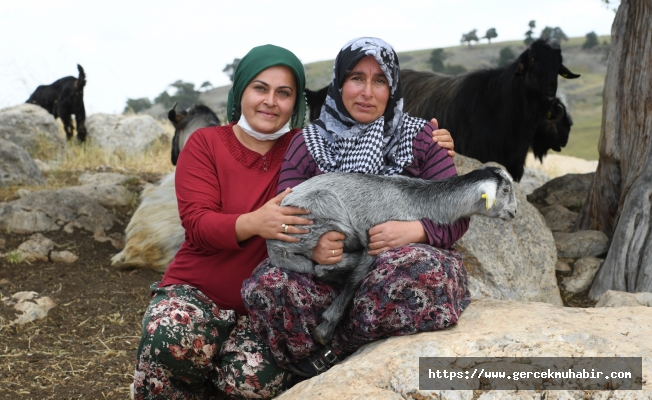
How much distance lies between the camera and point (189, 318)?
3137 mm

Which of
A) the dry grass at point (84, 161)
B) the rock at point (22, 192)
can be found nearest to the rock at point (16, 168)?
the dry grass at point (84, 161)

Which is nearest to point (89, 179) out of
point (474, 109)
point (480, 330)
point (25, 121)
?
point (25, 121)

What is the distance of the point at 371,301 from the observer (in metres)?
2.83

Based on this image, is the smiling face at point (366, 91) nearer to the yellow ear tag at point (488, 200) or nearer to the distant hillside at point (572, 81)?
the yellow ear tag at point (488, 200)

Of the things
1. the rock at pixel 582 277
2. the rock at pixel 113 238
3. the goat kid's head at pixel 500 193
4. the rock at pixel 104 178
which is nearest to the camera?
the goat kid's head at pixel 500 193

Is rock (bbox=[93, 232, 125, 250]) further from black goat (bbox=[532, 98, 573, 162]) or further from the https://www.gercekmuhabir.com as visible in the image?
the https://www.gercekmuhabir.com

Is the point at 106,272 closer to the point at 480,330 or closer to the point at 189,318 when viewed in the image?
the point at 189,318

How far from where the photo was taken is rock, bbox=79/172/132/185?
898 centimetres

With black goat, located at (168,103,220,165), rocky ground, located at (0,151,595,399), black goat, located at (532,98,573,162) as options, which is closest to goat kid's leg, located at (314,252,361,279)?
rocky ground, located at (0,151,595,399)

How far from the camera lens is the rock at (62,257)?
Result: 6.56m

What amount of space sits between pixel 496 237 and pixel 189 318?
268 centimetres

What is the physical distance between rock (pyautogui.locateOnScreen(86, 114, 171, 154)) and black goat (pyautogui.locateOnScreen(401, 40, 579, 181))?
7001 mm

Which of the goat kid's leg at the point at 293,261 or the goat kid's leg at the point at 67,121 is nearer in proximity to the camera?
the goat kid's leg at the point at 293,261

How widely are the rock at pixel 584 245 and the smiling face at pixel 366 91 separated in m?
3.26
